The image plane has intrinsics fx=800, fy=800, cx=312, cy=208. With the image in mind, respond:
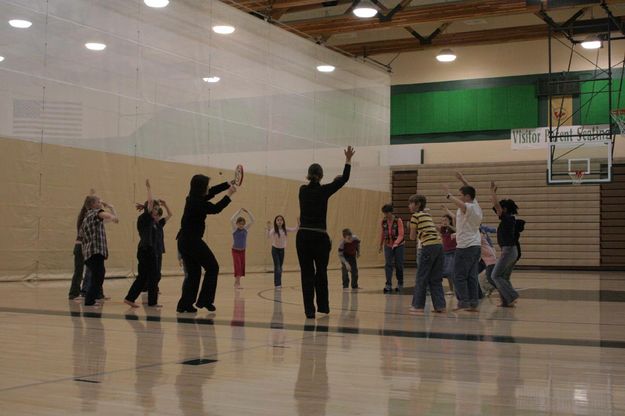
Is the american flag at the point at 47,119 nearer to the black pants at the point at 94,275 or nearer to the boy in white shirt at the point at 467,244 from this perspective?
the black pants at the point at 94,275

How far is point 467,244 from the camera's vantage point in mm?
10836

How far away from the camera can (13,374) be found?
541cm

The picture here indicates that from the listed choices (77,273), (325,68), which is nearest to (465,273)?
(77,273)

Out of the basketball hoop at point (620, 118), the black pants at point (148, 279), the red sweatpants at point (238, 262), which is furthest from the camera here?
the basketball hoop at point (620, 118)

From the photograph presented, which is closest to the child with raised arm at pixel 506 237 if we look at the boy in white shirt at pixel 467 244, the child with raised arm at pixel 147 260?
the boy in white shirt at pixel 467 244

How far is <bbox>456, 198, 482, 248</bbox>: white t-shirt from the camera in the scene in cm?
1067

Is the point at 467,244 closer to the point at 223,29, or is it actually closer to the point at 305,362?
the point at 305,362

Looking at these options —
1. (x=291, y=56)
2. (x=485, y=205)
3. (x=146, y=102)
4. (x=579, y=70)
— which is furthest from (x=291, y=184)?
(x=579, y=70)

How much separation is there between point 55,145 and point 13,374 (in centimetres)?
1303

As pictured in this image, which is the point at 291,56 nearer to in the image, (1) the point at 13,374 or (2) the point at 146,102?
(2) the point at 146,102

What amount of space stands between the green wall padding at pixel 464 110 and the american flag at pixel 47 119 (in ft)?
50.5

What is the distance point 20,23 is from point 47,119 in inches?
82.2

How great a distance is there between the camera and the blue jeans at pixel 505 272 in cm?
1185

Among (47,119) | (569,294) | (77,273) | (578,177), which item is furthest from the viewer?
(578,177)
